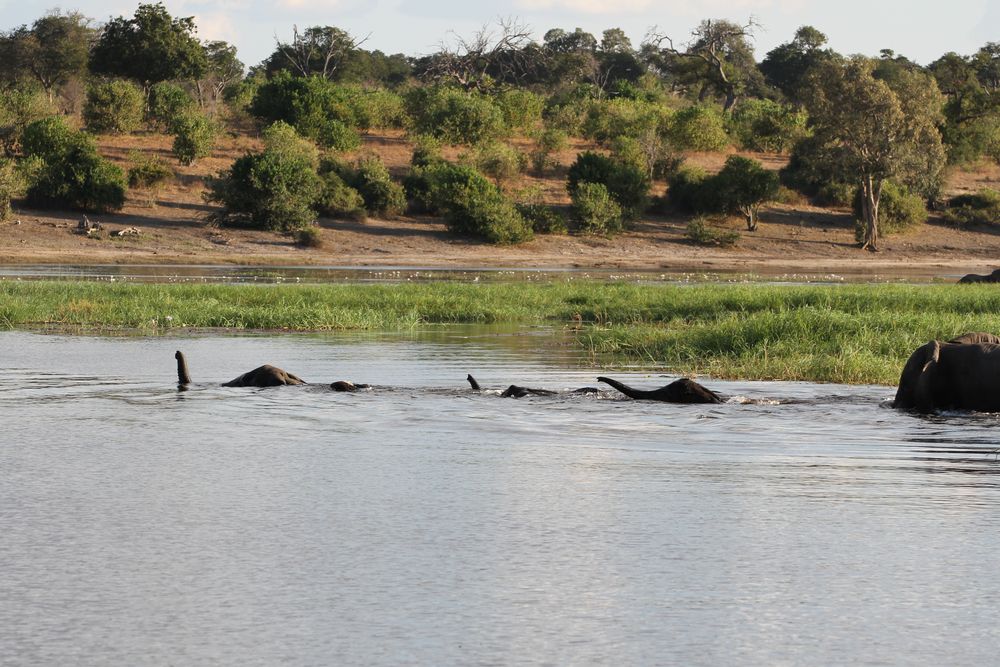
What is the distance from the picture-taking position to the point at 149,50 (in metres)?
66.5

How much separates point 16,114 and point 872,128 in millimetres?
34674

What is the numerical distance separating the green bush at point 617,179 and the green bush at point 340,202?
352 inches

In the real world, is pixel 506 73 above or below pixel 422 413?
above

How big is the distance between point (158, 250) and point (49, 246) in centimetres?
340

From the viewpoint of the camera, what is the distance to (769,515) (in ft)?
24.0

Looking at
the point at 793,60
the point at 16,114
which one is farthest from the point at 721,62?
the point at 16,114

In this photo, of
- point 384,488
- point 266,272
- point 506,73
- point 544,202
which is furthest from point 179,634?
point 506,73

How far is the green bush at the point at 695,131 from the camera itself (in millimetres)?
65875

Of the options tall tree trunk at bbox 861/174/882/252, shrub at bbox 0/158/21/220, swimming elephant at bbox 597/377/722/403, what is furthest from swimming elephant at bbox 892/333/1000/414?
tall tree trunk at bbox 861/174/882/252

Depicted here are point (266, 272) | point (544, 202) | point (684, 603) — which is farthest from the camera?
point (544, 202)

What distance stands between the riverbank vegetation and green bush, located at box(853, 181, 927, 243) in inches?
6.8

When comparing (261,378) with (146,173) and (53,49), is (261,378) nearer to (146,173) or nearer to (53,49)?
(146,173)

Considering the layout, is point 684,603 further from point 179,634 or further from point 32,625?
point 32,625

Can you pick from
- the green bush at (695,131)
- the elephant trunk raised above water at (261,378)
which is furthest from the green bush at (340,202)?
the elephant trunk raised above water at (261,378)
